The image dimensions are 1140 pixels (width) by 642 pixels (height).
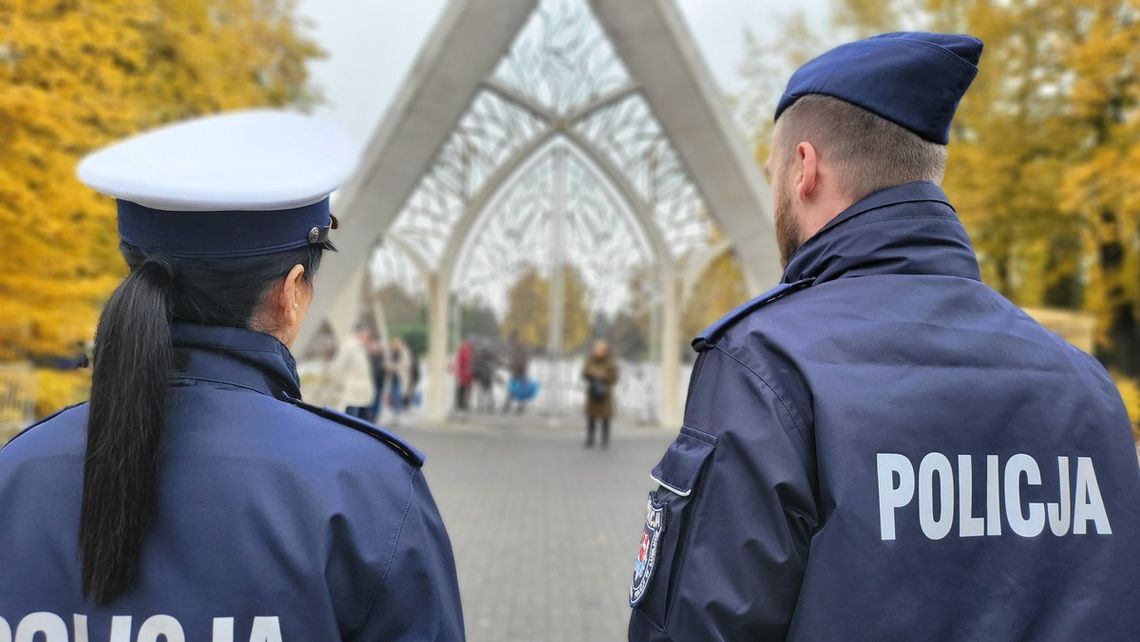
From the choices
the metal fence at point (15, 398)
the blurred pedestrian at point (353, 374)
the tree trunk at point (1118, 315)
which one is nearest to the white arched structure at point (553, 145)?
the blurred pedestrian at point (353, 374)

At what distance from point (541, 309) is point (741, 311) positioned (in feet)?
46.7

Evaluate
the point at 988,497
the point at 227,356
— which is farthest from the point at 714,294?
the point at 227,356

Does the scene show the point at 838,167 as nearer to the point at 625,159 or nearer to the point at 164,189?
the point at 164,189

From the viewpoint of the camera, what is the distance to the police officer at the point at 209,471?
1243mm

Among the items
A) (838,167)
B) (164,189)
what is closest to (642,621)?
(838,167)

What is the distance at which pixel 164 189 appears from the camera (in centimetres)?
130

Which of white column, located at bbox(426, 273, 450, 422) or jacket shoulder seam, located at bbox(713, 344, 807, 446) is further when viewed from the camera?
white column, located at bbox(426, 273, 450, 422)

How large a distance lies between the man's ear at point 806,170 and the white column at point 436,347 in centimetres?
1425

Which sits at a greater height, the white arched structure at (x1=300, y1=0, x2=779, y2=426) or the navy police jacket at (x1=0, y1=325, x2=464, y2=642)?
the white arched structure at (x1=300, y1=0, x2=779, y2=426)

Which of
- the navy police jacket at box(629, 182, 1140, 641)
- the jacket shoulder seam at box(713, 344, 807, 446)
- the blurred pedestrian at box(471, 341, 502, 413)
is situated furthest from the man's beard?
the blurred pedestrian at box(471, 341, 502, 413)

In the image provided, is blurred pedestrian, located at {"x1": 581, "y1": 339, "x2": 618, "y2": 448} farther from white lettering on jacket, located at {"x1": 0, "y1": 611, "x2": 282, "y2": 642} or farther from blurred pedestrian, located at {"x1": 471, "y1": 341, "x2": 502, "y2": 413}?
white lettering on jacket, located at {"x1": 0, "y1": 611, "x2": 282, "y2": 642}

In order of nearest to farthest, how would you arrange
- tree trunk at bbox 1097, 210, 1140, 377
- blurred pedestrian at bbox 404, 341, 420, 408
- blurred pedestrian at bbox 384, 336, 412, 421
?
1. blurred pedestrian at bbox 384, 336, 412, 421
2. blurred pedestrian at bbox 404, 341, 420, 408
3. tree trunk at bbox 1097, 210, 1140, 377

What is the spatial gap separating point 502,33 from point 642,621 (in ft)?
43.5

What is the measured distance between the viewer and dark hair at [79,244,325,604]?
1.22 m
